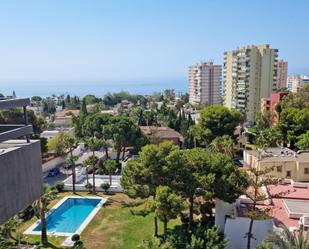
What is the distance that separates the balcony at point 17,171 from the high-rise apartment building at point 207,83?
382 feet

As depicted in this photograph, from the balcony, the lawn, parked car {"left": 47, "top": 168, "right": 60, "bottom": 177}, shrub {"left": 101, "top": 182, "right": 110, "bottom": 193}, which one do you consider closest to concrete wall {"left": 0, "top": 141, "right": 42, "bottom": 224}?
the balcony

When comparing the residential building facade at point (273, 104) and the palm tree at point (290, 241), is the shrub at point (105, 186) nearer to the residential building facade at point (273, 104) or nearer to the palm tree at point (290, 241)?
the palm tree at point (290, 241)

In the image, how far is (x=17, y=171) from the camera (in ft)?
19.7

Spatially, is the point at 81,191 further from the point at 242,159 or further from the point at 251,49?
the point at 251,49

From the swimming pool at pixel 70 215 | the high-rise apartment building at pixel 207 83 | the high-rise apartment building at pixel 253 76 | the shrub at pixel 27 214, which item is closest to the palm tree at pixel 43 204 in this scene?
the swimming pool at pixel 70 215

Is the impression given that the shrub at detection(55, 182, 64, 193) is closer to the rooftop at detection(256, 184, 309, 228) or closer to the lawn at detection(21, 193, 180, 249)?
the lawn at detection(21, 193, 180, 249)

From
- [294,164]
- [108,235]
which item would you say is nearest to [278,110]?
[294,164]

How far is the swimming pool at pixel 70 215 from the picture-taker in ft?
75.3

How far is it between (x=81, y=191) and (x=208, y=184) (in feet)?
48.7

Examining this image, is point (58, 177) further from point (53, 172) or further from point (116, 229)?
point (116, 229)

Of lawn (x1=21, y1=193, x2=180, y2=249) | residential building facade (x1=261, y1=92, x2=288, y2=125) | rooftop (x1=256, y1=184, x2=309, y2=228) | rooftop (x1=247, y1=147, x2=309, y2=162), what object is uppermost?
residential building facade (x1=261, y1=92, x2=288, y2=125)

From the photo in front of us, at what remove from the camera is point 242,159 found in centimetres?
4250

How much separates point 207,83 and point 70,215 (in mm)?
102240

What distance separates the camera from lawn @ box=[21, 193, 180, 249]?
66.7 ft
